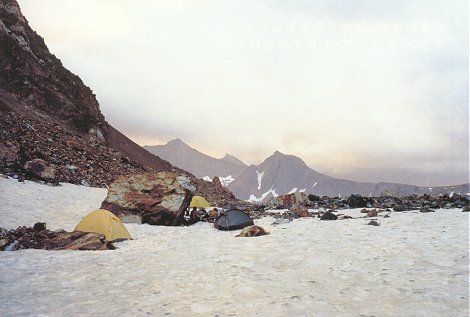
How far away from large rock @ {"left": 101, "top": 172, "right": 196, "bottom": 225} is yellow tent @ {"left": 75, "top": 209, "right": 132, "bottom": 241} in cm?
410

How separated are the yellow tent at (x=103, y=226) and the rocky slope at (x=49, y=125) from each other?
1041 centimetres

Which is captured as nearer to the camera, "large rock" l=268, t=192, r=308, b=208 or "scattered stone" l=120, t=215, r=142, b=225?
"scattered stone" l=120, t=215, r=142, b=225

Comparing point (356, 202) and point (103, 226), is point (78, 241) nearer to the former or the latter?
point (103, 226)

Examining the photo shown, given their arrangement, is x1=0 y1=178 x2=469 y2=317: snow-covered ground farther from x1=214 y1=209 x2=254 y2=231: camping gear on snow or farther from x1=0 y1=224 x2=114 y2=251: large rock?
x1=214 y1=209 x2=254 y2=231: camping gear on snow

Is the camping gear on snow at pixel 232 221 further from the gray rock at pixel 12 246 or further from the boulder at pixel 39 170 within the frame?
the boulder at pixel 39 170

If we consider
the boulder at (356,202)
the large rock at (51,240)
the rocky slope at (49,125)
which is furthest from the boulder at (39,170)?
the boulder at (356,202)

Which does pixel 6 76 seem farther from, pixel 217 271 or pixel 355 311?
pixel 355 311

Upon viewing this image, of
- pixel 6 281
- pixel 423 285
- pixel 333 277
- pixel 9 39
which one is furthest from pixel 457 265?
pixel 9 39

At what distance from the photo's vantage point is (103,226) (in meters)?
11.9

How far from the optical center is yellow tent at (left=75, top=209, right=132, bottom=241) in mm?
11828

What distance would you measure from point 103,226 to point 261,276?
7.27 meters

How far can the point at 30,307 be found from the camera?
5.04 metres

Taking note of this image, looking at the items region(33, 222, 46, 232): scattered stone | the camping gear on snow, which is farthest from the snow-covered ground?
the camping gear on snow

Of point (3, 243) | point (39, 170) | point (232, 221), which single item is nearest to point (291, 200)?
point (232, 221)
